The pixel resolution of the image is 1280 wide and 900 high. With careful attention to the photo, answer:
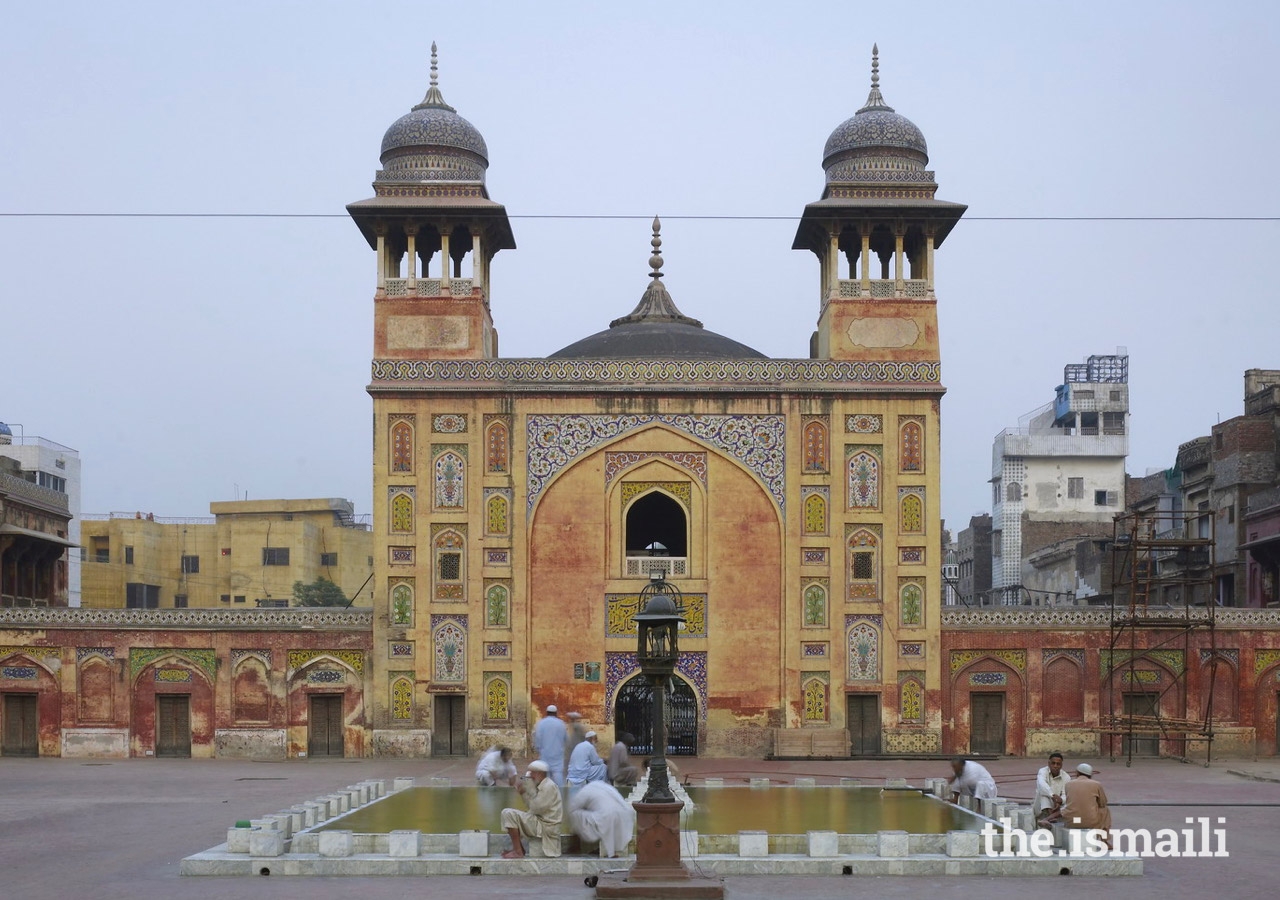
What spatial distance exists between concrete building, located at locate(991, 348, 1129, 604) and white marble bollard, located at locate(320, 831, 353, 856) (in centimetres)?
4750

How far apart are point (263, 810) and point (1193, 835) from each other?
37.1 ft

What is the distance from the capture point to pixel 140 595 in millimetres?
54906

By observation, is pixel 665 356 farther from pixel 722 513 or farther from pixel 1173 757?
pixel 1173 757

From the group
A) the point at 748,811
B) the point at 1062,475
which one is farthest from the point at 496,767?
the point at 1062,475

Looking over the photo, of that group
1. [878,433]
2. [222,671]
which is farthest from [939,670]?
[222,671]

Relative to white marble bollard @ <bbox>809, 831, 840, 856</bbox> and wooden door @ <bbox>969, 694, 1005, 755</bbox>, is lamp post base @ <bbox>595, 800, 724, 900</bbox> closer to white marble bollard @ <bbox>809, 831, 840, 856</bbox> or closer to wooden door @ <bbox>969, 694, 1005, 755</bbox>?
white marble bollard @ <bbox>809, 831, 840, 856</bbox>

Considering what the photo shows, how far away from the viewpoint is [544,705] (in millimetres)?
28438

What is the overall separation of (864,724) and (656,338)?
889cm

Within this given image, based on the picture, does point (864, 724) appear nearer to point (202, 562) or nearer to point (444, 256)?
point (444, 256)

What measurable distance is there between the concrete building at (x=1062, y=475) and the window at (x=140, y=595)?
32798 mm

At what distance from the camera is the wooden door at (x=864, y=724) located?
28516 millimetres

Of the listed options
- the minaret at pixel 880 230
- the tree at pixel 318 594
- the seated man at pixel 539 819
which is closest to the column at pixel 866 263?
the minaret at pixel 880 230

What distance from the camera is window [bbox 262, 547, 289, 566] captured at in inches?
2156

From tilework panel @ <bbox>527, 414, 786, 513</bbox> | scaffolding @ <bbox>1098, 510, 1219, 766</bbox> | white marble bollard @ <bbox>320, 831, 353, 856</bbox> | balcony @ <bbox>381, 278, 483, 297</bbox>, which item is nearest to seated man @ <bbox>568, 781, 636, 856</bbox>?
white marble bollard @ <bbox>320, 831, 353, 856</bbox>
